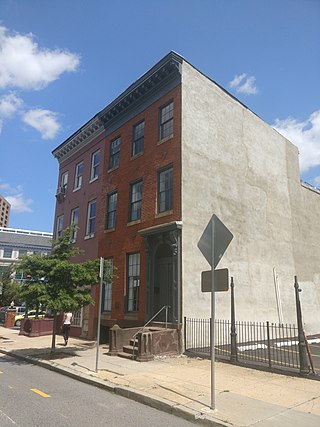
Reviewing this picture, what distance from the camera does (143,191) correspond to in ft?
57.8

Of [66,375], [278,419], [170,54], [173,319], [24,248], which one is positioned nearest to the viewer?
[278,419]

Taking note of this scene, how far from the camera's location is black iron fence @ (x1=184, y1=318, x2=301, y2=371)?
→ 1132 cm

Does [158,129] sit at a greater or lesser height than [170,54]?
lesser

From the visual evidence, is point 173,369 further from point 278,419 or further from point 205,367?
point 278,419

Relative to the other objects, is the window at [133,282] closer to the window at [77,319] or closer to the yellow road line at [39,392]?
the window at [77,319]

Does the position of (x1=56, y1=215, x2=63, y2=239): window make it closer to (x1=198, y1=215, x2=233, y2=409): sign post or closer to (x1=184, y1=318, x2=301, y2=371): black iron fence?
(x1=184, y1=318, x2=301, y2=371): black iron fence

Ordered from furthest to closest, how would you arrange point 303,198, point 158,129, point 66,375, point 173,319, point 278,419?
point 303,198, point 158,129, point 173,319, point 66,375, point 278,419

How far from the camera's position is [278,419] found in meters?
6.09

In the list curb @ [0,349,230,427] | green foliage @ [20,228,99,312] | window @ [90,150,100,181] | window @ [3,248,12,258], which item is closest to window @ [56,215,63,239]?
window @ [90,150,100,181]

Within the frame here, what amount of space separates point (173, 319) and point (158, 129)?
876 centimetres

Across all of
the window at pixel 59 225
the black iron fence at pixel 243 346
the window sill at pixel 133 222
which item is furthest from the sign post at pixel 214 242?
the window at pixel 59 225

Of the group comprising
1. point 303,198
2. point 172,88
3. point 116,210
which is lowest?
point 116,210

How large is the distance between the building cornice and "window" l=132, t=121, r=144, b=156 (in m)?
1.19

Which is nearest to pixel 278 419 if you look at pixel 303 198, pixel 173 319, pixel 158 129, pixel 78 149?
pixel 173 319
